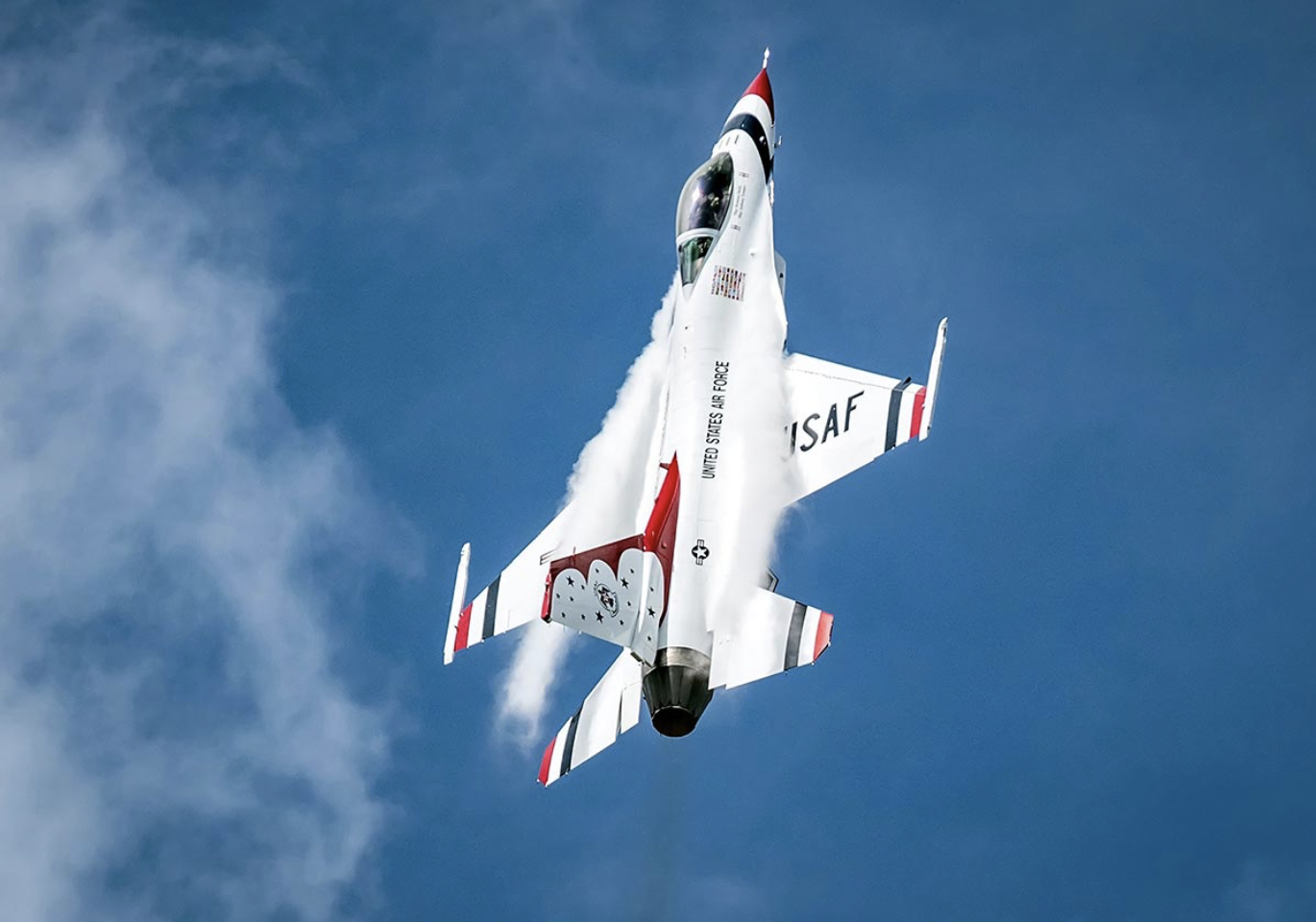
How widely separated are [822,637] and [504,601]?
7.86 metres

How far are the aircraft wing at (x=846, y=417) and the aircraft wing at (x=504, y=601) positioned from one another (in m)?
5.20

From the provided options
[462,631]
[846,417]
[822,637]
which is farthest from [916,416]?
[462,631]

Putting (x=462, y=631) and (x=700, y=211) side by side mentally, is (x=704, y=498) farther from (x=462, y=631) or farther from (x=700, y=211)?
(x=700, y=211)

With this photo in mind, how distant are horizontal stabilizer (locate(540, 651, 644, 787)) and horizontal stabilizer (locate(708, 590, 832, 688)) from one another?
175cm

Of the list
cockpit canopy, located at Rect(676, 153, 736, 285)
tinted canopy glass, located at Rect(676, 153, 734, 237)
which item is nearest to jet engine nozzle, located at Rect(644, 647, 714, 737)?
cockpit canopy, located at Rect(676, 153, 736, 285)

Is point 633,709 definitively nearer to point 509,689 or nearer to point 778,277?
point 509,689

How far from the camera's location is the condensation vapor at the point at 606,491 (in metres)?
38.4

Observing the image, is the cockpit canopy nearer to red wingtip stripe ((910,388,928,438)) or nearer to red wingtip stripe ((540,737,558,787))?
red wingtip stripe ((910,388,928,438))

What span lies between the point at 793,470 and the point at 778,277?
16.7 ft

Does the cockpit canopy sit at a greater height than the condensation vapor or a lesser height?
greater

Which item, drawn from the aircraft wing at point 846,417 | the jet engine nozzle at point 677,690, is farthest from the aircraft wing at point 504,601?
the aircraft wing at point 846,417

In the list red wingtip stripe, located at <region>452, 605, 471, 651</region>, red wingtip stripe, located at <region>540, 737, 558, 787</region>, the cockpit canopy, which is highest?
the cockpit canopy

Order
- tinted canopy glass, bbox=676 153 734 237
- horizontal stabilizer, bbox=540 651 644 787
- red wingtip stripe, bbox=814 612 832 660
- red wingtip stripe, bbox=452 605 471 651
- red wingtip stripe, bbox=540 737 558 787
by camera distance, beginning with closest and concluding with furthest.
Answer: red wingtip stripe, bbox=814 612 832 660
horizontal stabilizer, bbox=540 651 644 787
red wingtip stripe, bbox=540 737 558 787
red wingtip stripe, bbox=452 605 471 651
tinted canopy glass, bbox=676 153 734 237

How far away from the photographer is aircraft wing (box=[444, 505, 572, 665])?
1537 inches
